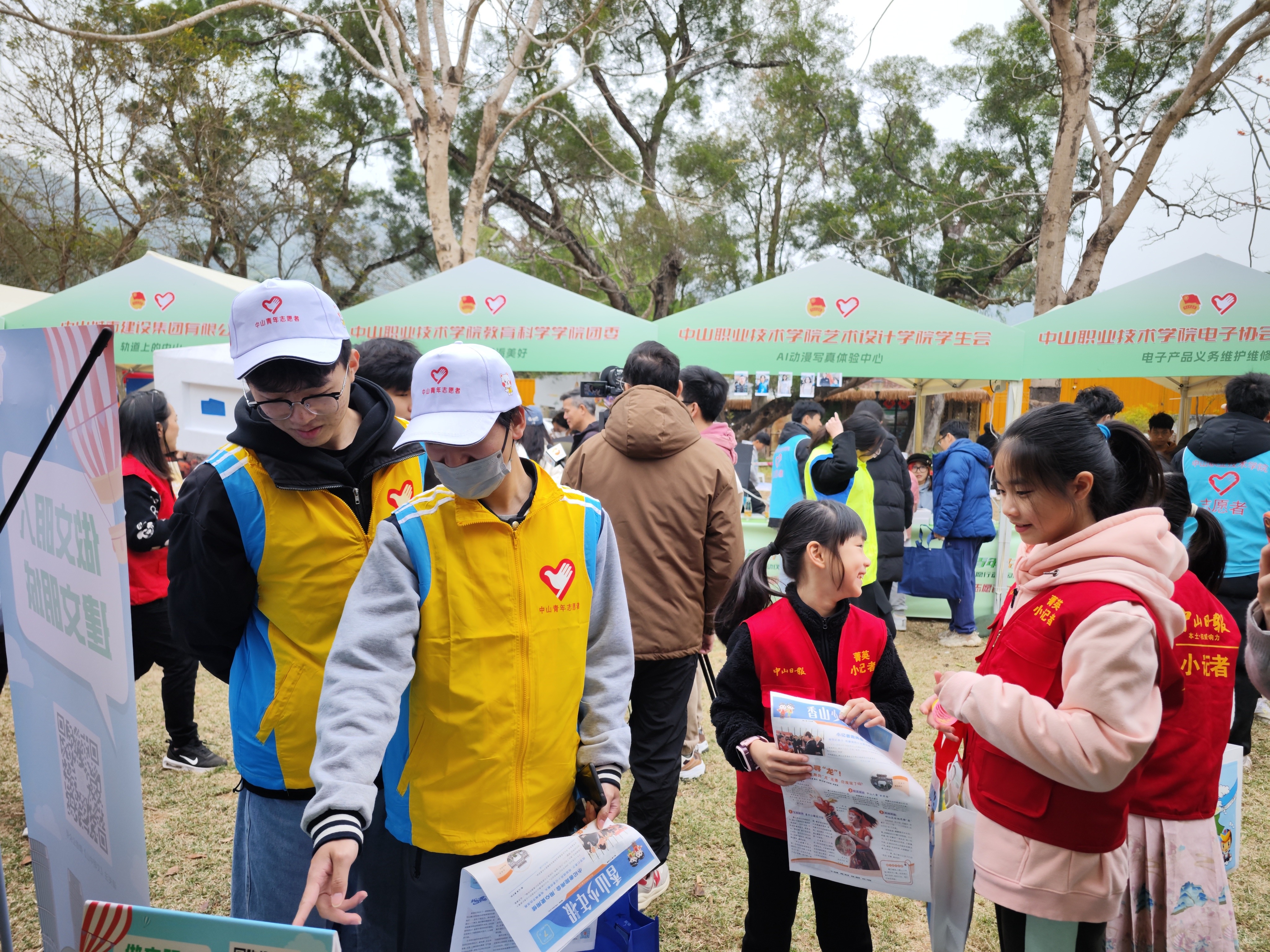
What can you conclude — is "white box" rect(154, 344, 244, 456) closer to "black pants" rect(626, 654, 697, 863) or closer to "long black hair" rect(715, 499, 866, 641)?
"black pants" rect(626, 654, 697, 863)

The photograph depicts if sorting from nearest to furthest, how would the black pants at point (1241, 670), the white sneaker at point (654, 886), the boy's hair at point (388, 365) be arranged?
the boy's hair at point (388, 365) < the white sneaker at point (654, 886) < the black pants at point (1241, 670)

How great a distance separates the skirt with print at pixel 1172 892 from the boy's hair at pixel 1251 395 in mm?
2814

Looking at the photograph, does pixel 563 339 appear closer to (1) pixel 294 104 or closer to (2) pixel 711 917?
(2) pixel 711 917

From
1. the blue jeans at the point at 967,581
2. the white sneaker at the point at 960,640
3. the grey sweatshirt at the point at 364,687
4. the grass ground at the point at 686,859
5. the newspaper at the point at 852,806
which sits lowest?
the white sneaker at the point at 960,640

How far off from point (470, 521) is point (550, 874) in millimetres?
611

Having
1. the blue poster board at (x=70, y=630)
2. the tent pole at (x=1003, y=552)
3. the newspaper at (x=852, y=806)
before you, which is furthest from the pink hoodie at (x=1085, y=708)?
the tent pole at (x=1003, y=552)

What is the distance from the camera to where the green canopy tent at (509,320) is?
6.15 meters

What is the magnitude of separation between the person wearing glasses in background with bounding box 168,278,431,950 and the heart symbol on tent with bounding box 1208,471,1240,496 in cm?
409

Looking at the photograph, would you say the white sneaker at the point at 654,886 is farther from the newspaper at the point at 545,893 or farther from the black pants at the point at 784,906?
the newspaper at the point at 545,893

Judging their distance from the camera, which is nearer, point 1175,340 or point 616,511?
point 616,511

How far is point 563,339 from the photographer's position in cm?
616

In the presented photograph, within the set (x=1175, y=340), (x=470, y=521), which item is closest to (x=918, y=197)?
(x=1175, y=340)

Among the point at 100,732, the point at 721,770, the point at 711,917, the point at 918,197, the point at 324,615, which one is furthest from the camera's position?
the point at 918,197

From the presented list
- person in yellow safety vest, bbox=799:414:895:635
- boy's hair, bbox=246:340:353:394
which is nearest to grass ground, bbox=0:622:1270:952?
person in yellow safety vest, bbox=799:414:895:635
